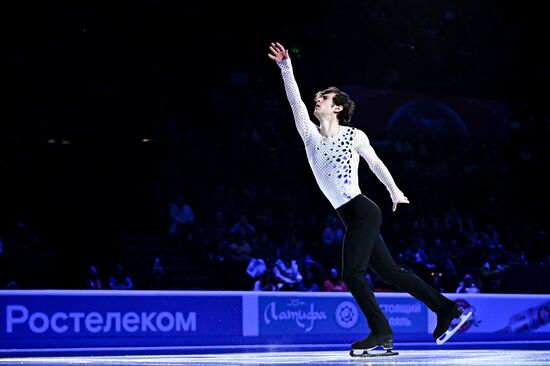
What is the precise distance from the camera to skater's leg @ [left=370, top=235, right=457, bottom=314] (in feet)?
19.8

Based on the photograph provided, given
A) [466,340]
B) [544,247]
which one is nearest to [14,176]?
[466,340]

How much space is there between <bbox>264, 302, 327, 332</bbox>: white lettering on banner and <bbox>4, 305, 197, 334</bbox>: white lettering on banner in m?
1.07

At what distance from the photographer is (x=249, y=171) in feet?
64.8

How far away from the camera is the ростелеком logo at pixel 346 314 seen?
41.8 ft

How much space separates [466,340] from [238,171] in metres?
7.54

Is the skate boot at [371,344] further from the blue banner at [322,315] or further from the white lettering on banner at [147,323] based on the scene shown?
the blue banner at [322,315]

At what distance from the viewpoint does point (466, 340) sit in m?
13.4

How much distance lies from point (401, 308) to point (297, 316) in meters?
1.68

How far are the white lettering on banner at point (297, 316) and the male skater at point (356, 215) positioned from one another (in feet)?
20.1

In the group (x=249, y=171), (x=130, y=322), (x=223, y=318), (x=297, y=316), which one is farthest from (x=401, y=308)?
(x=249, y=171)

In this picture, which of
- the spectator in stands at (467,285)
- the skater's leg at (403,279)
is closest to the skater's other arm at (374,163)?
the skater's leg at (403,279)

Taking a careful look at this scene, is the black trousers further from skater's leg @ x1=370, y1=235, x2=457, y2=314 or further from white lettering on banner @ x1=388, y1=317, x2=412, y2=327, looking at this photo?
white lettering on banner @ x1=388, y1=317, x2=412, y2=327

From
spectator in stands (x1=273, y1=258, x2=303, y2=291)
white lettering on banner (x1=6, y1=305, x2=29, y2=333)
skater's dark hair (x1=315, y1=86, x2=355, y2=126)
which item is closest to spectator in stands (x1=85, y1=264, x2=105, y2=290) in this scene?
spectator in stands (x1=273, y1=258, x2=303, y2=291)

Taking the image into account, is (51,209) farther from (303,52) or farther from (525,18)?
(525,18)
